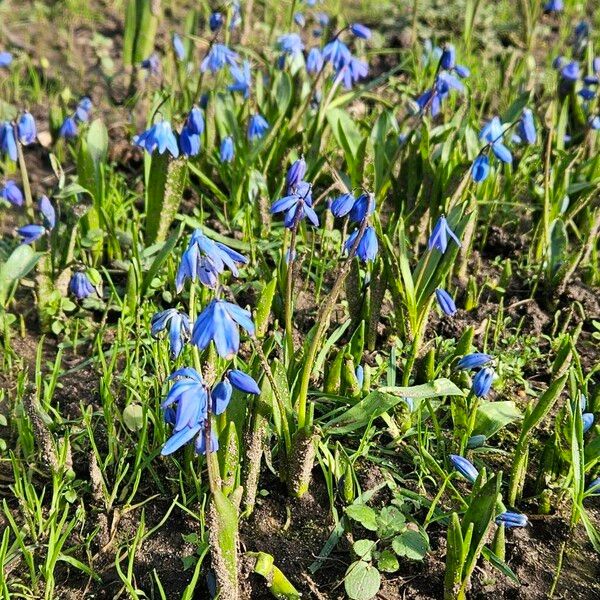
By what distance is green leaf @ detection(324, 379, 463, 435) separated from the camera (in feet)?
8.09

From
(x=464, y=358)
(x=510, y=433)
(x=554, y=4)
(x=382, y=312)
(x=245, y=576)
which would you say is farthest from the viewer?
(x=554, y=4)

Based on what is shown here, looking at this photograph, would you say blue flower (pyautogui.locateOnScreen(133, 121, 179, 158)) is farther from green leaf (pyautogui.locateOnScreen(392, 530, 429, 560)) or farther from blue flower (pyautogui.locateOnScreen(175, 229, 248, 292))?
green leaf (pyautogui.locateOnScreen(392, 530, 429, 560))

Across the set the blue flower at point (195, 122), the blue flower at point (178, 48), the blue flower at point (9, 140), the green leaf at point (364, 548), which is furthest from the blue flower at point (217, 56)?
the green leaf at point (364, 548)

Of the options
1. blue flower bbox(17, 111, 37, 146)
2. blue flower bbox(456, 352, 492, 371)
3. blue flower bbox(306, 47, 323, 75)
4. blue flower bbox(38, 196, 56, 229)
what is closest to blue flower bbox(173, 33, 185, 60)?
blue flower bbox(306, 47, 323, 75)

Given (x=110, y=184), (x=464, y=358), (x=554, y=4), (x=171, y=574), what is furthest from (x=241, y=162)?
(x=554, y=4)

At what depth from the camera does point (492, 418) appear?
263 centimetres

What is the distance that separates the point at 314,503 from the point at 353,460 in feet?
0.60

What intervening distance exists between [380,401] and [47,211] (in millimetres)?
1554

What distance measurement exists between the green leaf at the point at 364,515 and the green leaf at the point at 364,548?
4 centimetres

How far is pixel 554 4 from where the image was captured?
523cm

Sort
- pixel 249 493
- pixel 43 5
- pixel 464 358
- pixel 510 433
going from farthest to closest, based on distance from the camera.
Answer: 1. pixel 43 5
2. pixel 510 433
3. pixel 464 358
4. pixel 249 493

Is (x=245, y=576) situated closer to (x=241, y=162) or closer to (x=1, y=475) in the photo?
(x=1, y=475)

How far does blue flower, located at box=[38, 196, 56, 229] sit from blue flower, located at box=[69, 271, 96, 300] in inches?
9.8

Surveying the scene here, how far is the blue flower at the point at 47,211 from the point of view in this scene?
10.3ft
